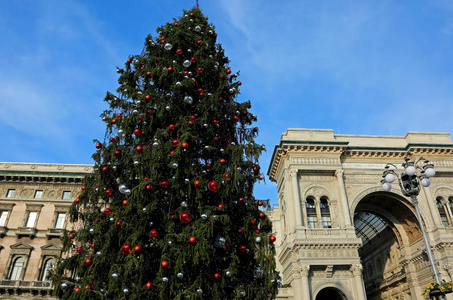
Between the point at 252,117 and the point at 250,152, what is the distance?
85.2 inches

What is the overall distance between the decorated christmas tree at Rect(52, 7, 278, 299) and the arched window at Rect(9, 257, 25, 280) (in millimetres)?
24834

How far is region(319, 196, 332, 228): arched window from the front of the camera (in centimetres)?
2598

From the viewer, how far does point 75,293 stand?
25.5ft

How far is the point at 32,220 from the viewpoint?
31.8m

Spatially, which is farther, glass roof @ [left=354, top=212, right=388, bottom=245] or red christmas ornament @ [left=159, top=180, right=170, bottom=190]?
glass roof @ [left=354, top=212, right=388, bottom=245]

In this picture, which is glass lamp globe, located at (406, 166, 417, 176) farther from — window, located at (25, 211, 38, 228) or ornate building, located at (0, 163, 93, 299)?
window, located at (25, 211, 38, 228)

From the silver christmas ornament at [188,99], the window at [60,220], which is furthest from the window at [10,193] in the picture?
the silver christmas ornament at [188,99]

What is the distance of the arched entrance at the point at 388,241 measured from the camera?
95.3 feet

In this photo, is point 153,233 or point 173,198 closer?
point 153,233

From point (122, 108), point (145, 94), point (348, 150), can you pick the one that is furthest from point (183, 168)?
point (348, 150)

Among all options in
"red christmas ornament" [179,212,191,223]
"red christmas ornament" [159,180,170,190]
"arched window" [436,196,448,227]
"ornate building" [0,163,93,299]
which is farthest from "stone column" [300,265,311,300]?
"ornate building" [0,163,93,299]

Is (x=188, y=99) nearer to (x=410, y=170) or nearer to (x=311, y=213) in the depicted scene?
(x=410, y=170)

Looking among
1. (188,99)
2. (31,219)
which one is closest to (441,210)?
(188,99)

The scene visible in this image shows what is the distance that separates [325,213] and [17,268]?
26.3 metres
